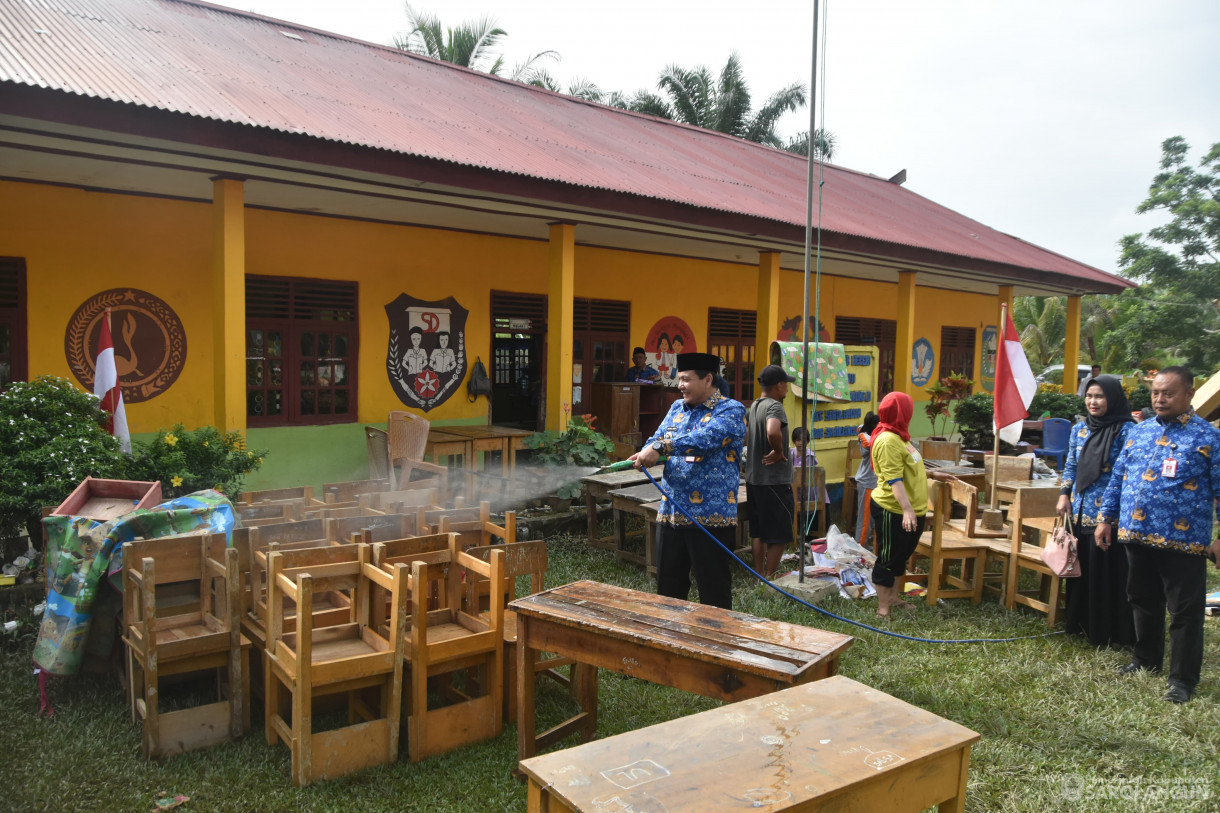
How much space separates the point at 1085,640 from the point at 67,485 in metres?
6.73

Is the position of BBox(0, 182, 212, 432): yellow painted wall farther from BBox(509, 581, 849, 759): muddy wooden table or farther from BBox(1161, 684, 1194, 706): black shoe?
BBox(1161, 684, 1194, 706): black shoe

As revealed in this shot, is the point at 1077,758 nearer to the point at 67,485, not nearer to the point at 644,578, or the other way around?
the point at 644,578

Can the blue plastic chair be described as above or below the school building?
below

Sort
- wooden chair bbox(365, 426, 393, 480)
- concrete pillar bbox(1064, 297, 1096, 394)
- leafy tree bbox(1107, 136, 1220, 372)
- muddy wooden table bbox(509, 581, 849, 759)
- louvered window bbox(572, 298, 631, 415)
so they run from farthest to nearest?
leafy tree bbox(1107, 136, 1220, 372) → concrete pillar bbox(1064, 297, 1096, 394) → louvered window bbox(572, 298, 631, 415) → wooden chair bbox(365, 426, 393, 480) → muddy wooden table bbox(509, 581, 849, 759)

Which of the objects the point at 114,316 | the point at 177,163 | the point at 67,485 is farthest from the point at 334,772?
the point at 114,316

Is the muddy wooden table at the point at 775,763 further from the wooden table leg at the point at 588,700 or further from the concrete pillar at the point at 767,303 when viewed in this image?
the concrete pillar at the point at 767,303

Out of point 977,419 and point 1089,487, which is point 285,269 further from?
point 977,419

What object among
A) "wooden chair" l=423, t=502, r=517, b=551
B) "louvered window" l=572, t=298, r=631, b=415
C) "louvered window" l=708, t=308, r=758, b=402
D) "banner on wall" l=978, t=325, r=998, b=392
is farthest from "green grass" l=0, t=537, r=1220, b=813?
"banner on wall" l=978, t=325, r=998, b=392

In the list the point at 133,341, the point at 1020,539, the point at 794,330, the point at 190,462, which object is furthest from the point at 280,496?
the point at 794,330

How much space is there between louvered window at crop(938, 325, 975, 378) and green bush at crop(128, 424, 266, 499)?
1432 centimetres

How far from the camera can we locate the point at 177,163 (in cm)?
677

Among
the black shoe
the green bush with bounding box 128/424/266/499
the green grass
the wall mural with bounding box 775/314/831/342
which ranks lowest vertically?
the green grass

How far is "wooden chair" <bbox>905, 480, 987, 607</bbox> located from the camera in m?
6.25

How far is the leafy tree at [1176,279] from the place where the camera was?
2738 cm
